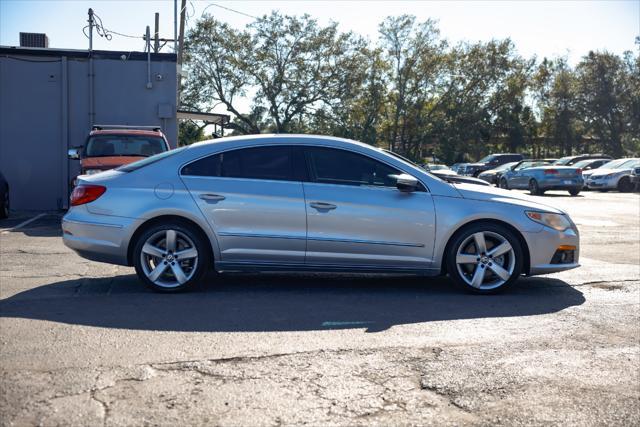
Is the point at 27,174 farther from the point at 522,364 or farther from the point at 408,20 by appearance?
the point at 408,20

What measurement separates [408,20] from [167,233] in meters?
47.3

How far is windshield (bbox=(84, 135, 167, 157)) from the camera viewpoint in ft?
47.2

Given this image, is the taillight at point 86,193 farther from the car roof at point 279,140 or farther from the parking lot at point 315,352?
the car roof at point 279,140

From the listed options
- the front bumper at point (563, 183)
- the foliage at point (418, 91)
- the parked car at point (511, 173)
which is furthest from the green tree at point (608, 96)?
the front bumper at point (563, 183)

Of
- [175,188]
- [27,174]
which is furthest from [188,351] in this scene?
[27,174]

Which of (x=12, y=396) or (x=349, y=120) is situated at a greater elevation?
(x=349, y=120)

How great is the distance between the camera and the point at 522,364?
4871 millimetres

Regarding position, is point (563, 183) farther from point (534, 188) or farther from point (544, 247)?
point (544, 247)

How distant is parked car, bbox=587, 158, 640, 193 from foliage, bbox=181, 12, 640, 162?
1691 centimetres

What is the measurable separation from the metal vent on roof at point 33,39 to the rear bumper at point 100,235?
16.0 meters

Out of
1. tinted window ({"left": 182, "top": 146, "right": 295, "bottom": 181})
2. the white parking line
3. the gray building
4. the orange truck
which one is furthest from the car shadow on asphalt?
the gray building

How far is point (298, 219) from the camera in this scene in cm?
711

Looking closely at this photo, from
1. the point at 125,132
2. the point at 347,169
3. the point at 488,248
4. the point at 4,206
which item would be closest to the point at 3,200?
the point at 4,206

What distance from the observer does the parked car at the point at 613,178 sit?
31531 mm
